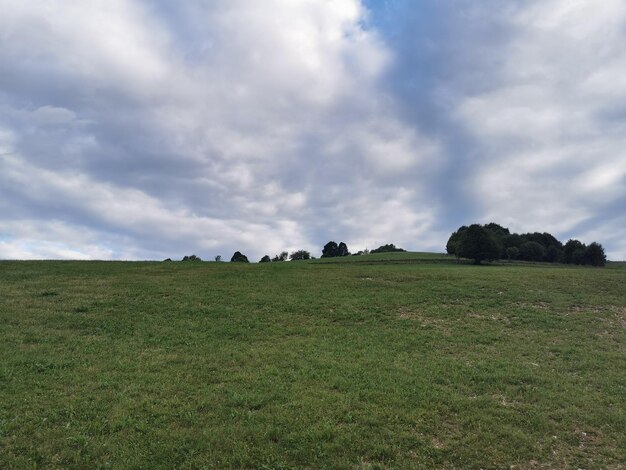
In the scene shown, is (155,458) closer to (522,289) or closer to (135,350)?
(135,350)

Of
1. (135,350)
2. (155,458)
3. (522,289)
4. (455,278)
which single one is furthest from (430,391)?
(455,278)

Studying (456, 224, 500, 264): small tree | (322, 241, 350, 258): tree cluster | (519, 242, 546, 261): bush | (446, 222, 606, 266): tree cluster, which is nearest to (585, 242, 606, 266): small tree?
(446, 222, 606, 266): tree cluster

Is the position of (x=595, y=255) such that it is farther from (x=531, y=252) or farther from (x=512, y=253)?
(x=512, y=253)

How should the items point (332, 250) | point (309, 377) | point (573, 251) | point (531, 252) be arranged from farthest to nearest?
1. point (332, 250)
2. point (531, 252)
3. point (573, 251)
4. point (309, 377)

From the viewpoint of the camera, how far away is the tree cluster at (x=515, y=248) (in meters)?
84.1

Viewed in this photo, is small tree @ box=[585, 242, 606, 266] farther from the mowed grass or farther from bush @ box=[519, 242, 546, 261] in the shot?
the mowed grass

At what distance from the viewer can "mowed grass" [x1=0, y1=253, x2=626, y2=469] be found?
8758 millimetres

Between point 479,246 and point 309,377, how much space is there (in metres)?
77.8

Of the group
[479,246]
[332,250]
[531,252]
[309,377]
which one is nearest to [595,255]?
[531,252]

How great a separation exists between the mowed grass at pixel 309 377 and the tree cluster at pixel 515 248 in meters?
59.0

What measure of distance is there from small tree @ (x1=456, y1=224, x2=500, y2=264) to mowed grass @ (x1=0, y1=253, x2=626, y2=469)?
192ft

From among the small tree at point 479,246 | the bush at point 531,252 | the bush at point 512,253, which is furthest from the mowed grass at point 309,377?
Answer: the bush at point 531,252

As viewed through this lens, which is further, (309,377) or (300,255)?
(300,255)

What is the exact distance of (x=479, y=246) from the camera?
83.8 meters
